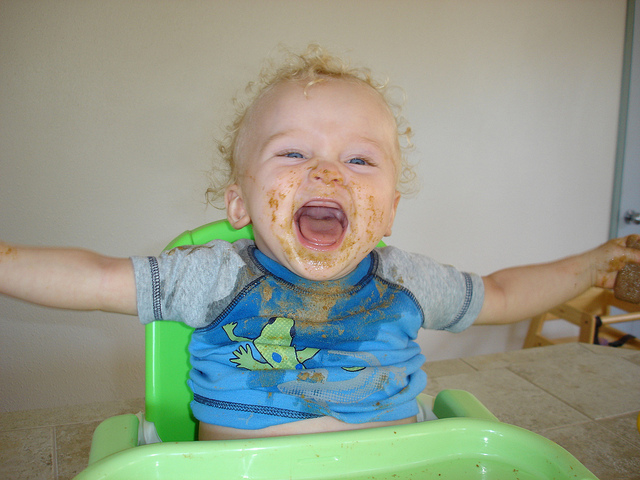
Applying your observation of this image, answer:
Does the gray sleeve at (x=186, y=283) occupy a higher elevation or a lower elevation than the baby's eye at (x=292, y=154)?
lower

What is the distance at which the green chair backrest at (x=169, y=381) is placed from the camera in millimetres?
711

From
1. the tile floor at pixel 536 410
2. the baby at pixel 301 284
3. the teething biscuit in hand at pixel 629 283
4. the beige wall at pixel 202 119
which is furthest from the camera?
the beige wall at pixel 202 119

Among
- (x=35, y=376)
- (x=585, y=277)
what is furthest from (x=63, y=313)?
(x=585, y=277)

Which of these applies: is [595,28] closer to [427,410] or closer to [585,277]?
[585,277]

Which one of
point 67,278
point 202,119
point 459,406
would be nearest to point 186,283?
point 67,278

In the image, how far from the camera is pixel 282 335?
2.16ft

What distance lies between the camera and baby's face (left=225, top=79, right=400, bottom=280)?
636 mm

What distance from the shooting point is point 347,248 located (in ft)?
2.11

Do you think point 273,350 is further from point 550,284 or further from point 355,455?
point 550,284

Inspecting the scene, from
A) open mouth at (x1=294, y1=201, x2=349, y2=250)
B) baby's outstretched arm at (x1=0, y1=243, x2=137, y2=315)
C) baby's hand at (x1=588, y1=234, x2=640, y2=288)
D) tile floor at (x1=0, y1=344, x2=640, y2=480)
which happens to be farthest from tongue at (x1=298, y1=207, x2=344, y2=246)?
tile floor at (x1=0, y1=344, x2=640, y2=480)

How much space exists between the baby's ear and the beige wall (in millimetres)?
704

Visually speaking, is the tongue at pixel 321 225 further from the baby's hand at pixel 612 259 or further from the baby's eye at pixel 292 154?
the baby's hand at pixel 612 259

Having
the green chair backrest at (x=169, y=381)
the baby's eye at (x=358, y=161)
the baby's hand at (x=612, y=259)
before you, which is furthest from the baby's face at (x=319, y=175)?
the baby's hand at (x=612, y=259)

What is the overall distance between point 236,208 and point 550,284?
0.50 meters
